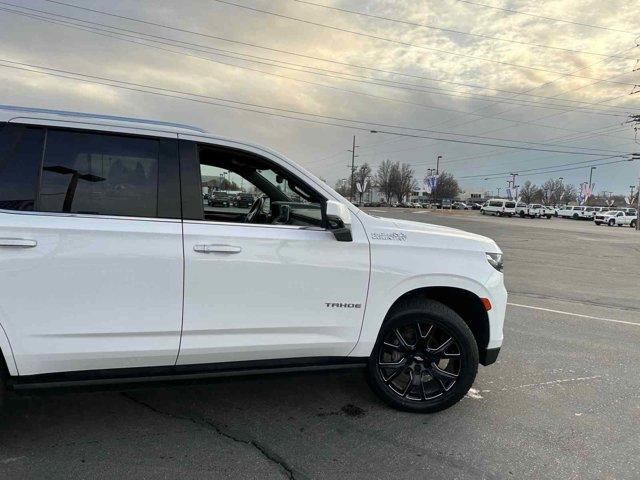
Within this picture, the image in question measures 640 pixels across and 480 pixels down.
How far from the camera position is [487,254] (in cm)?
354

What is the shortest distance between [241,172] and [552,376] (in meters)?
3.48

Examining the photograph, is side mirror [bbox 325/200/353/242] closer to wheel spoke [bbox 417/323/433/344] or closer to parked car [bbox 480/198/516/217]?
wheel spoke [bbox 417/323/433/344]

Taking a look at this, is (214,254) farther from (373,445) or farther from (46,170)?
(373,445)

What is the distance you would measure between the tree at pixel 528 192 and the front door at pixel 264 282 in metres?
126

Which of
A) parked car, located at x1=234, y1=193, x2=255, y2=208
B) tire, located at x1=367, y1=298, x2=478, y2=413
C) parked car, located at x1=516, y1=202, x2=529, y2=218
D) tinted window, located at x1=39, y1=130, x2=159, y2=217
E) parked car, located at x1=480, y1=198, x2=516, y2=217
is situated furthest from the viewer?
parked car, located at x1=516, y1=202, x2=529, y2=218

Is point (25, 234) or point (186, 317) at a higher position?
point (25, 234)

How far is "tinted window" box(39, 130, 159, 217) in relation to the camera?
2.73 m

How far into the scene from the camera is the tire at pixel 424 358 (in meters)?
3.40

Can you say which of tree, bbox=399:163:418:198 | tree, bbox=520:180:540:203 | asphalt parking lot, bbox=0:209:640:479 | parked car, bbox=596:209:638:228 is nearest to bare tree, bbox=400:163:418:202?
tree, bbox=399:163:418:198

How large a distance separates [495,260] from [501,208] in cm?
6459

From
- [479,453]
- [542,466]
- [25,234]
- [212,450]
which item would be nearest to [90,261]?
[25,234]

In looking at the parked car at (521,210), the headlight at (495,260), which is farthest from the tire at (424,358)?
the parked car at (521,210)

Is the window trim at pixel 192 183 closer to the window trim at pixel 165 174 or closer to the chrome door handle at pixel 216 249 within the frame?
the window trim at pixel 165 174

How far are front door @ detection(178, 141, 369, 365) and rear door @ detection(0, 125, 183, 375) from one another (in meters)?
0.12
